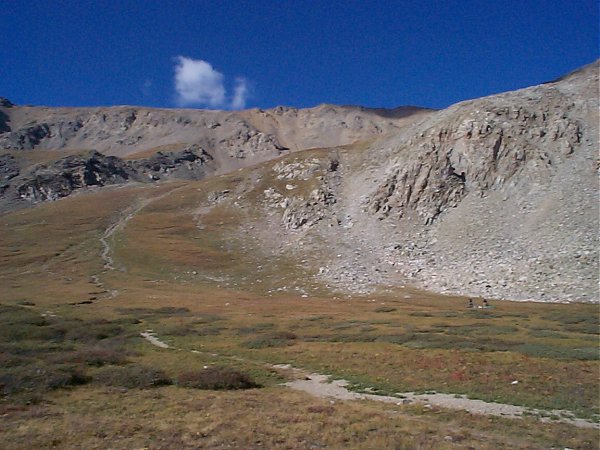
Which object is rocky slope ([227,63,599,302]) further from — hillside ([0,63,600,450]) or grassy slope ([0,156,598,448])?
grassy slope ([0,156,598,448])

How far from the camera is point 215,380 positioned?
27000 millimetres

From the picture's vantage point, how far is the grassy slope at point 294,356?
708 inches

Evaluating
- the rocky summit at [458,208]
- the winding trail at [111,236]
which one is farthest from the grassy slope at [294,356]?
the rocky summit at [458,208]

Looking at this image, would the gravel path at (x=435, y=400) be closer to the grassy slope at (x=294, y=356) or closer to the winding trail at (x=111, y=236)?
the grassy slope at (x=294, y=356)

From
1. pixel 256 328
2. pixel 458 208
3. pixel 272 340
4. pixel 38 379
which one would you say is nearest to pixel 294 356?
pixel 272 340

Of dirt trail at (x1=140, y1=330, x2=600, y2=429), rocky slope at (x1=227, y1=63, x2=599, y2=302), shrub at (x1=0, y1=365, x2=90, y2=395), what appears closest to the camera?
dirt trail at (x1=140, y1=330, x2=600, y2=429)

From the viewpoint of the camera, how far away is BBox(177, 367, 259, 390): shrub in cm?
2664

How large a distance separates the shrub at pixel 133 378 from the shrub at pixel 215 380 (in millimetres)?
1250

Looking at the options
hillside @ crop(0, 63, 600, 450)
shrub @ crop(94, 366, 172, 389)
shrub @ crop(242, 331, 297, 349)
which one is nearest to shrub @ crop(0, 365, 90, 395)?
hillside @ crop(0, 63, 600, 450)

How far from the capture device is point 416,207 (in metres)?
119

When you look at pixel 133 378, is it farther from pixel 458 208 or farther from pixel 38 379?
pixel 458 208

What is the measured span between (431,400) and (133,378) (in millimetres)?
16146

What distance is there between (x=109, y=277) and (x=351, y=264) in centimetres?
5338

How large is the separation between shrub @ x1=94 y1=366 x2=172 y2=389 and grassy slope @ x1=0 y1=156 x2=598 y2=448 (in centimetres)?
110
